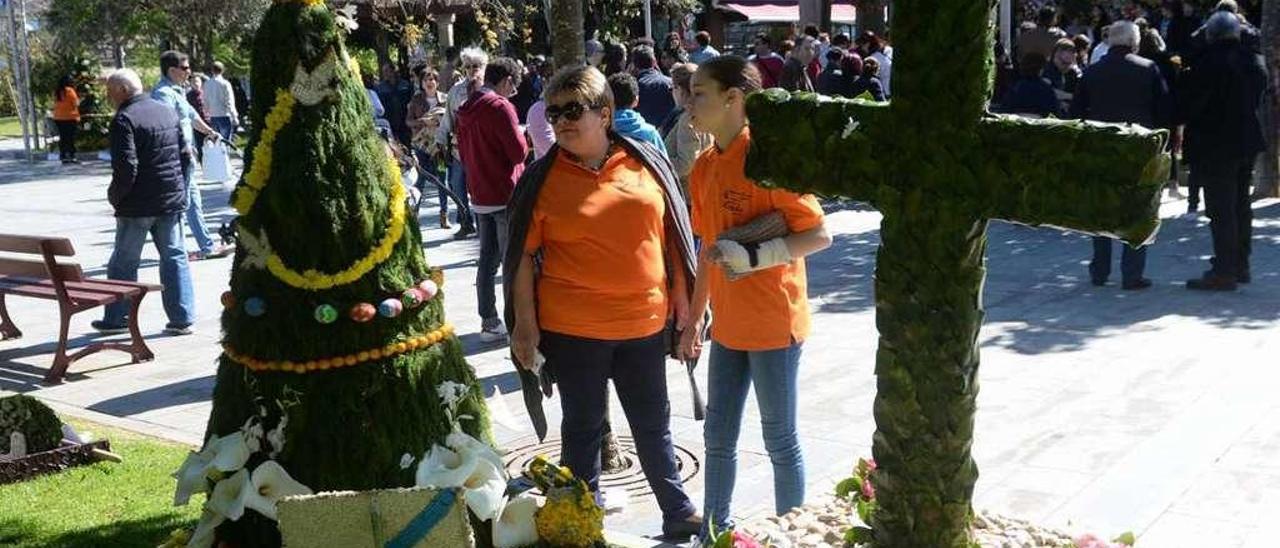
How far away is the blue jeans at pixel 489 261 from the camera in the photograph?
8.41m

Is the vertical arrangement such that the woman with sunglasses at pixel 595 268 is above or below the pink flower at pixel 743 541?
above

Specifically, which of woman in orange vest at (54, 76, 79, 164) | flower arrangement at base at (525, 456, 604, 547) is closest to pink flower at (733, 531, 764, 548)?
flower arrangement at base at (525, 456, 604, 547)

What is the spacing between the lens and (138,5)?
91.6 ft

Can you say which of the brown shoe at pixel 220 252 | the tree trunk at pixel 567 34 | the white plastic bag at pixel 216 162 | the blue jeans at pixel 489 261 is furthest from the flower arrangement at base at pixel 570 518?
the white plastic bag at pixel 216 162

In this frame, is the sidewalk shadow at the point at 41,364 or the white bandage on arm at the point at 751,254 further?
the sidewalk shadow at the point at 41,364

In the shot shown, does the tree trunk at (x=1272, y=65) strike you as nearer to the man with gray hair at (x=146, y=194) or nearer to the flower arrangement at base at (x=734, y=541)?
the man with gray hair at (x=146, y=194)

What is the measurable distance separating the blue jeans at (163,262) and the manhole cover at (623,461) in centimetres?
387

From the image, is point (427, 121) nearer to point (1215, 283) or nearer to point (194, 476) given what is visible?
point (1215, 283)

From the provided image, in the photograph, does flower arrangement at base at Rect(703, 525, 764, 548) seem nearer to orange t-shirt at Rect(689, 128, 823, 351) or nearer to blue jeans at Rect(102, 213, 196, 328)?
orange t-shirt at Rect(689, 128, 823, 351)

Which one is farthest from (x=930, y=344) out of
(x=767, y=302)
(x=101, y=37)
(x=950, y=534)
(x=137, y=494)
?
(x=101, y=37)

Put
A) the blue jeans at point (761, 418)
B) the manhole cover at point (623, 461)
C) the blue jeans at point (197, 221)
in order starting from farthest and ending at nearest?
the blue jeans at point (197, 221) → the manhole cover at point (623, 461) → the blue jeans at point (761, 418)

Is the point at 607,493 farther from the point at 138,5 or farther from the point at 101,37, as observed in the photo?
the point at 101,37

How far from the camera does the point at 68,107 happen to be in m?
23.5

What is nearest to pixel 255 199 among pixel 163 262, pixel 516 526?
pixel 516 526
